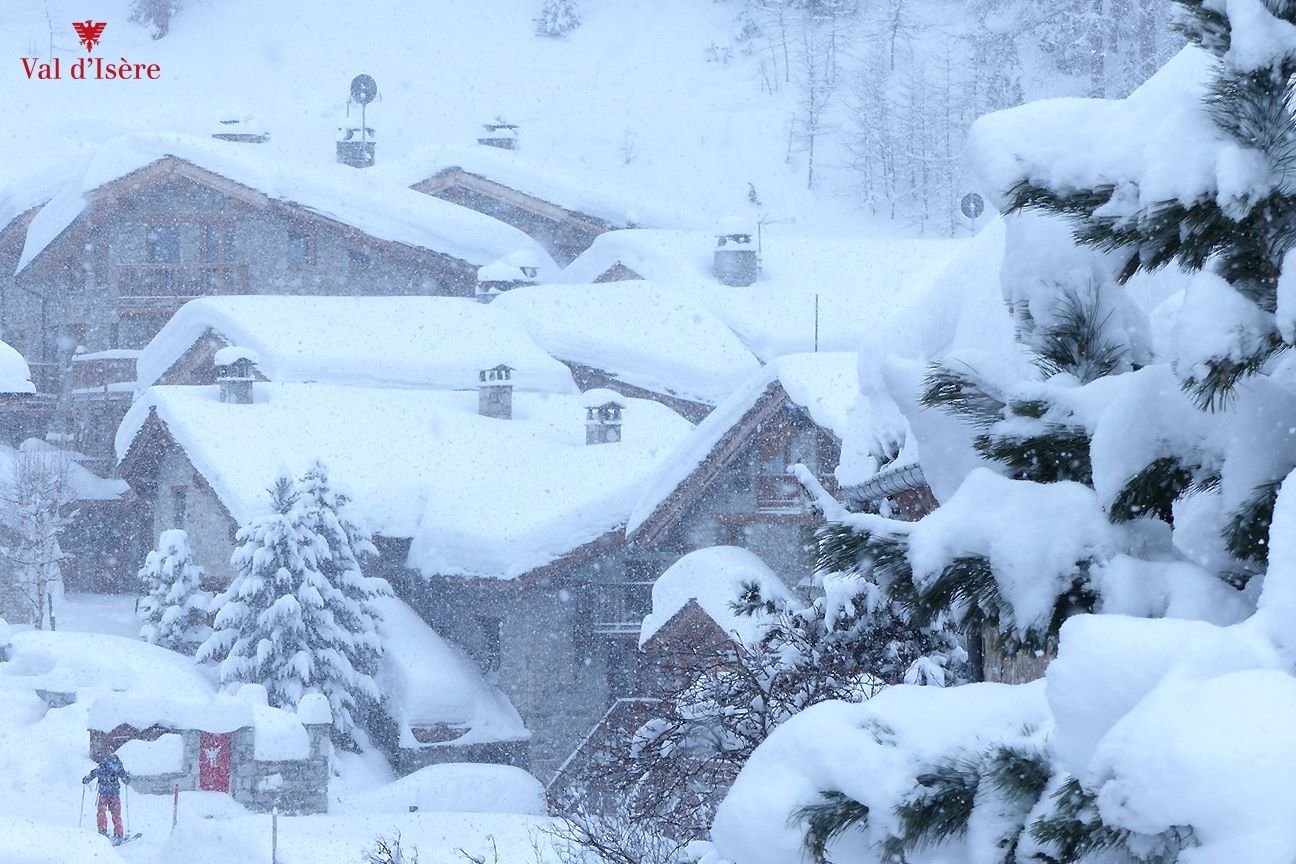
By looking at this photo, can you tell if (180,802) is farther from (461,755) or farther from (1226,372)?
(1226,372)

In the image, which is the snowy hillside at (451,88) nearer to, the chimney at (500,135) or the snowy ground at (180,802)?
the chimney at (500,135)

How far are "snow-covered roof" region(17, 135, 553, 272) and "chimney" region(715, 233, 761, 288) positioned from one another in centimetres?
541

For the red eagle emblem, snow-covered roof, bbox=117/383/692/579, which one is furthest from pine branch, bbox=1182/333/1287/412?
the red eagle emblem

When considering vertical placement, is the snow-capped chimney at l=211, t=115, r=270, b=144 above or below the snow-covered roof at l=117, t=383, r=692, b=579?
above

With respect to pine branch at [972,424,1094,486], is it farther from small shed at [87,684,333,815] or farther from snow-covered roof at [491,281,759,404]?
snow-covered roof at [491,281,759,404]

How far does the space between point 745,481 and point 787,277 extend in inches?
705

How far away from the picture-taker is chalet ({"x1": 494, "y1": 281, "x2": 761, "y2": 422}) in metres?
37.0

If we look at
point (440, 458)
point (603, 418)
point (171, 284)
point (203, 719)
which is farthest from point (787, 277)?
point (203, 719)

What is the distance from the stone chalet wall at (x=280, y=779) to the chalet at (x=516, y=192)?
27002mm

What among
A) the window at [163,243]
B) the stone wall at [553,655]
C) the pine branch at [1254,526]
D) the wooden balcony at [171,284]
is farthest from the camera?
the window at [163,243]

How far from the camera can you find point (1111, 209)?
259cm

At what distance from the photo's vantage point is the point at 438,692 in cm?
2589

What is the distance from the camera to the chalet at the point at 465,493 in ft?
86.4

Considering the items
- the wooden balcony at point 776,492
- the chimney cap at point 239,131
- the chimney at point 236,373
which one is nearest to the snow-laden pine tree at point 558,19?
the chimney cap at point 239,131
